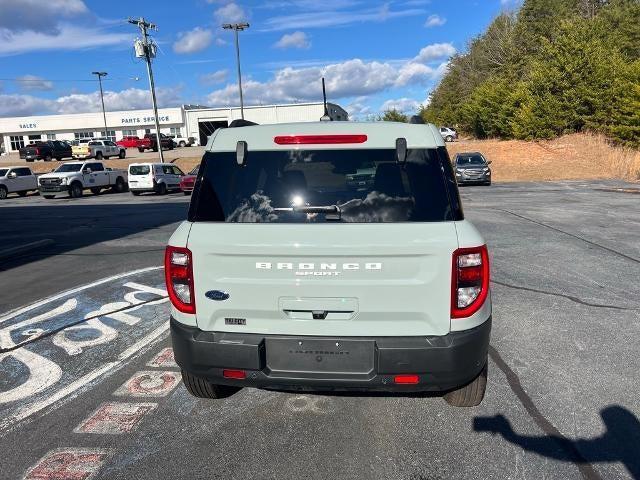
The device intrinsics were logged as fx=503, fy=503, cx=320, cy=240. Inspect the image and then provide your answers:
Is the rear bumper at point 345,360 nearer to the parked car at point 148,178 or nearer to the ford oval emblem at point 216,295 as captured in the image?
the ford oval emblem at point 216,295

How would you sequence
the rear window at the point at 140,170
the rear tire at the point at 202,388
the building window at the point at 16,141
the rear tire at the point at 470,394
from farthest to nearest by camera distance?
the building window at the point at 16,141 → the rear window at the point at 140,170 → the rear tire at the point at 202,388 → the rear tire at the point at 470,394

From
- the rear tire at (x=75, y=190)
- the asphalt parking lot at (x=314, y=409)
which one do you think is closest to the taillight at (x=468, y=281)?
the asphalt parking lot at (x=314, y=409)

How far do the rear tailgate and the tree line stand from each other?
3514 centimetres

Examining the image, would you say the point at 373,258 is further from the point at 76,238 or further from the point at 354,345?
the point at 76,238

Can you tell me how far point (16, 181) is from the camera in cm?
2895

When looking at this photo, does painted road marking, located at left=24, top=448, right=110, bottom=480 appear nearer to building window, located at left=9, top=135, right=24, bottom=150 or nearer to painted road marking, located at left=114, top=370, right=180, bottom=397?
painted road marking, located at left=114, top=370, right=180, bottom=397

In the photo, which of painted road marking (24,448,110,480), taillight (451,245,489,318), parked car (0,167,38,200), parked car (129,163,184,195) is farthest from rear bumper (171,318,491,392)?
parked car (0,167,38,200)

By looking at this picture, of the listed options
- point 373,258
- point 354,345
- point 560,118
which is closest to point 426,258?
point 373,258

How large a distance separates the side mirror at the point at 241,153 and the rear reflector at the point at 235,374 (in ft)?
4.16

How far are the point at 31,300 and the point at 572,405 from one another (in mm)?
6662

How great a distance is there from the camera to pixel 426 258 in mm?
2805

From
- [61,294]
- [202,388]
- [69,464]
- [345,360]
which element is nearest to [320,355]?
[345,360]

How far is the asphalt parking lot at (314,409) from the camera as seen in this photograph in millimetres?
2986

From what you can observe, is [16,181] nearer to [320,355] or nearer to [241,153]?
[241,153]
